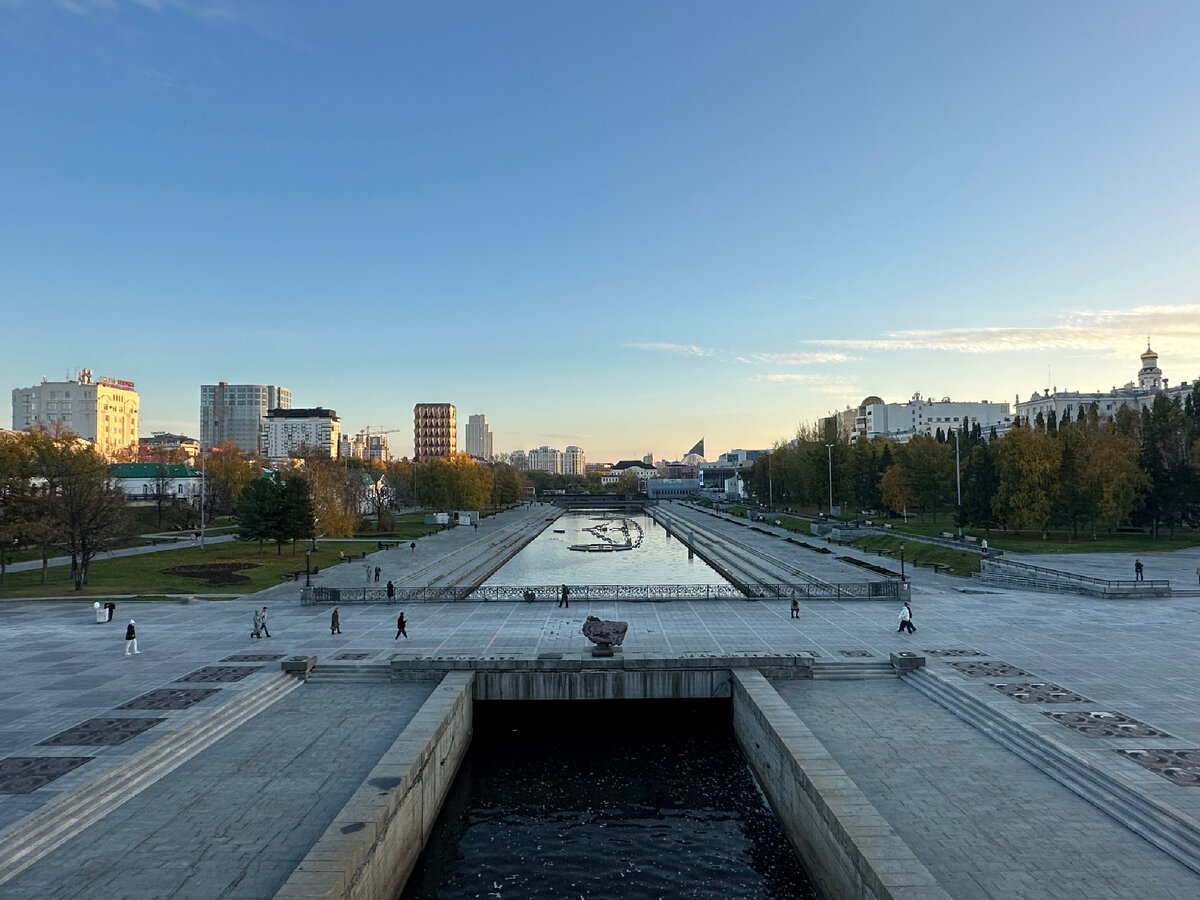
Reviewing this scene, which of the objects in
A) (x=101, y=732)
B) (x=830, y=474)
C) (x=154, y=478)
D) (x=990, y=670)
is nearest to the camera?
(x=101, y=732)

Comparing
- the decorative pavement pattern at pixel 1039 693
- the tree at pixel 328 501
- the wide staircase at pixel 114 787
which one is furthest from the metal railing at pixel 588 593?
the tree at pixel 328 501

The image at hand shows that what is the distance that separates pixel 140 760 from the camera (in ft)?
52.3

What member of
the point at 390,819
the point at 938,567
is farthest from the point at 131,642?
the point at 938,567

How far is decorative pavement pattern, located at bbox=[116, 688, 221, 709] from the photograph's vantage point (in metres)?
20.0

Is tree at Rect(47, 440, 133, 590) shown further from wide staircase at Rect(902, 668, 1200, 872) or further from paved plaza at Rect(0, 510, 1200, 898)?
wide staircase at Rect(902, 668, 1200, 872)

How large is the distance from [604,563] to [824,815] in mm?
52233

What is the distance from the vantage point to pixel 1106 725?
17.8 m

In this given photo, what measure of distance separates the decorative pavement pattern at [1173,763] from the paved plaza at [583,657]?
0.09 meters

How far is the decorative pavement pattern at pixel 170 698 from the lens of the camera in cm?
1995

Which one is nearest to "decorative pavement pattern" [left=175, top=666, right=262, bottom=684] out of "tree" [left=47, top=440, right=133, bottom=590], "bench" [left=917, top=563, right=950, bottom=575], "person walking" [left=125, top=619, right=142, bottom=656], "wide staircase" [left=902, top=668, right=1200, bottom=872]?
"person walking" [left=125, top=619, right=142, bottom=656]

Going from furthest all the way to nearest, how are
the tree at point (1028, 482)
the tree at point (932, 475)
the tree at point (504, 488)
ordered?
the tree at point (504, 488) < the tree at point (932, 475) < the tree at point (1028, 482)

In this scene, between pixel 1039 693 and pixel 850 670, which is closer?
pixel 1039 693

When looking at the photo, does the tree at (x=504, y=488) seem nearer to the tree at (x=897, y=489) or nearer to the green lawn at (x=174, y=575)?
the tree at (x=897, y=489)

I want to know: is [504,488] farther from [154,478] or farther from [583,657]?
[583,657]
